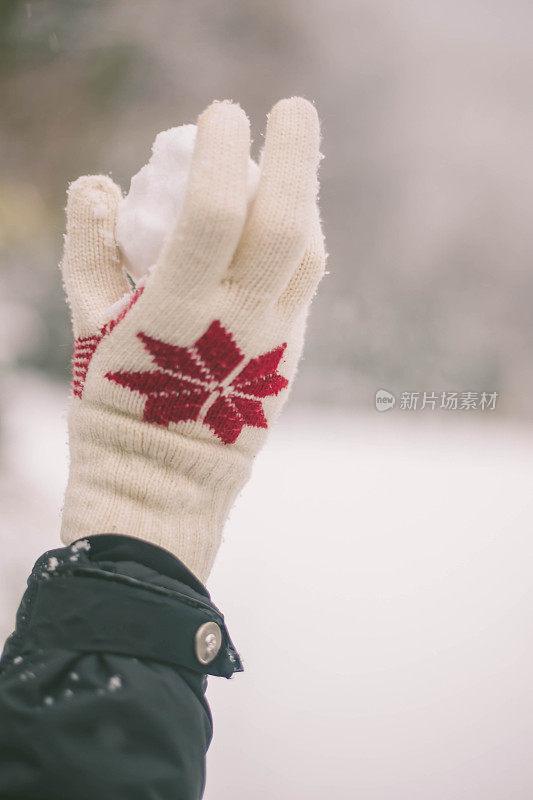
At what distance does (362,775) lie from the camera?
→ 0.55 metres

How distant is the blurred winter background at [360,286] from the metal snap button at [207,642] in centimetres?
34

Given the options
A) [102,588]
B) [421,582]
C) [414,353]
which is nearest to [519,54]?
[414,353]

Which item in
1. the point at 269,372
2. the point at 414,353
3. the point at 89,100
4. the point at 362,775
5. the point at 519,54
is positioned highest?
the point at 519,54

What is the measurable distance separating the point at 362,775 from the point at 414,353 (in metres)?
0.41

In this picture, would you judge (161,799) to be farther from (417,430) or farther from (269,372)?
(417,430)

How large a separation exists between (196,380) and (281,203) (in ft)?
0.32

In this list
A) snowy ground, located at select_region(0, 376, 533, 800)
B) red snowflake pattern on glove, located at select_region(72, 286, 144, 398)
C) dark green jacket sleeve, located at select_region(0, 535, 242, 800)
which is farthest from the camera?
snowy ground, located at select_region(0, 376, 533, 800)

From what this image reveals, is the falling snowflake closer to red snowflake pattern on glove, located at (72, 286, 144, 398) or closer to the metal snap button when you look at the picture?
the metal snap button

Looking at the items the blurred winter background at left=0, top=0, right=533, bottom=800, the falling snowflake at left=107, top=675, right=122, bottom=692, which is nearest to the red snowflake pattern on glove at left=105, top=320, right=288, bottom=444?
the falling snowflake at left=107, top=675, right=122, bottom=692

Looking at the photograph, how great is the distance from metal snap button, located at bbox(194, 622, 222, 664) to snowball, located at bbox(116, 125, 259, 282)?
0.19 meters

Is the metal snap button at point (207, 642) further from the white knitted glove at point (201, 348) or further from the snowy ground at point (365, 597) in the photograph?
the snowy ground at point (365, 597)

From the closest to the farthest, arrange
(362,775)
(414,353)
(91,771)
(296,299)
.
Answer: (91,771), (296,299), (362,775), (414,353)

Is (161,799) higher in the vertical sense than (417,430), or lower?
lower

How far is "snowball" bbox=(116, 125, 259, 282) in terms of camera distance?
1.05 feet
